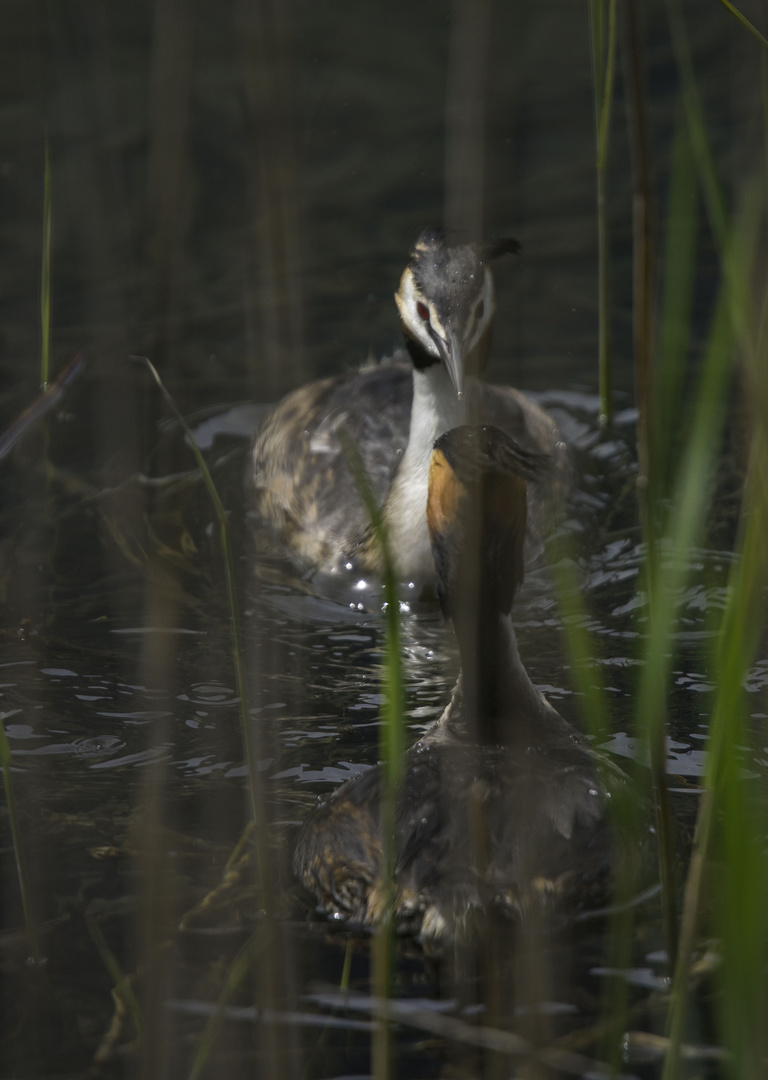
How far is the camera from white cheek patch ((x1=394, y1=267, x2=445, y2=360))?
5.12 metres

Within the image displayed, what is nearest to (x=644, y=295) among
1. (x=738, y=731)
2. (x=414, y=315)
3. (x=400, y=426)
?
(x=738, y=731)

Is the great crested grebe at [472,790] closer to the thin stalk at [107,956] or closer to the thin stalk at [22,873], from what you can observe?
the thin stalk at [107,956]

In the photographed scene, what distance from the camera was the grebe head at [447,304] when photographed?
196 inches

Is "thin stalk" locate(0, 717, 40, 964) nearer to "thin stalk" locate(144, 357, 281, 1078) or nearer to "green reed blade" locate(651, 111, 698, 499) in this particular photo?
"thin stalk" locate(144, 357, 281, 1078)

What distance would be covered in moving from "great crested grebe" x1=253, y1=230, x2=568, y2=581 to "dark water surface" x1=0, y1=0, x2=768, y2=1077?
23 cm

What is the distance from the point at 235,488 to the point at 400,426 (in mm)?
836

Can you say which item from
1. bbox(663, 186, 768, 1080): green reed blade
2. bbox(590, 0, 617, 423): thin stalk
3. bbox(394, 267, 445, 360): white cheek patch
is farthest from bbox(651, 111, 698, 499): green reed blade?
bbox(394, 267, 445, 360): white cheek patch

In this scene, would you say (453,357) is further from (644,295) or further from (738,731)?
(738,731)

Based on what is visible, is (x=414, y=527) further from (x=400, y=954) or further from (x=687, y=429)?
(x=400, y=954)

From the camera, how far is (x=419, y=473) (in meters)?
5.51

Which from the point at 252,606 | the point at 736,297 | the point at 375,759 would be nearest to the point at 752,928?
the point at 736,297

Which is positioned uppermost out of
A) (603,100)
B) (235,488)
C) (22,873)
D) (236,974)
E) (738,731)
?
(603,100)

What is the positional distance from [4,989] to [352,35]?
23.8ft

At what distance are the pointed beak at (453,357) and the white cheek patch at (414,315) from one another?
52mm
